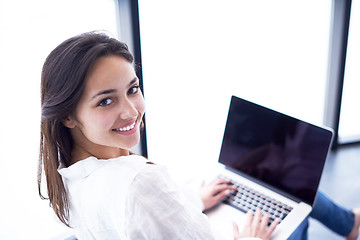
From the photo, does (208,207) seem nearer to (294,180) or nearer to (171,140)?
(294,180)

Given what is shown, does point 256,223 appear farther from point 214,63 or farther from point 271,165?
point 214,63

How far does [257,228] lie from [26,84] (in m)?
1.01

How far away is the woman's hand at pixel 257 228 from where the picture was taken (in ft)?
4.14

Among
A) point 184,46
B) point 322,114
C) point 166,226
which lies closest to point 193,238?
point 166,226

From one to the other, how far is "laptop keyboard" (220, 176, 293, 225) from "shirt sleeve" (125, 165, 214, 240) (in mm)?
447

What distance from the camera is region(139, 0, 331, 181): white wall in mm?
1881

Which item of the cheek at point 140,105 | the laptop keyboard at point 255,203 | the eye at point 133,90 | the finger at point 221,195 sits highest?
the eye at point 133,90

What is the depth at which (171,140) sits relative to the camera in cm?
210

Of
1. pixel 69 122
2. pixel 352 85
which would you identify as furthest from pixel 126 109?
pixel 352 85

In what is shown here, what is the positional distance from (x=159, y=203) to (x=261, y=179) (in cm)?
69

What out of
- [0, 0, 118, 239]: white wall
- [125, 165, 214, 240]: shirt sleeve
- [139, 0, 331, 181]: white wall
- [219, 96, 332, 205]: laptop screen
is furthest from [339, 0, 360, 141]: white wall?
[125, 165, 214, 240]: shirt sleeve

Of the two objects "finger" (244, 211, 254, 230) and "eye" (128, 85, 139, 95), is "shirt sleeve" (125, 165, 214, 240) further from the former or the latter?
"finger" (244, 211, 254, 230)

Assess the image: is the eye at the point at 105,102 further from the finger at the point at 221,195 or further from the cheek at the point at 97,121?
the finger at the point at 221,195

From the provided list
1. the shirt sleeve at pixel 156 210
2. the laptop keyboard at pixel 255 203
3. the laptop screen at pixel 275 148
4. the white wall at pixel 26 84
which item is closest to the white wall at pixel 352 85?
the laptop screen at pixel 275 148
